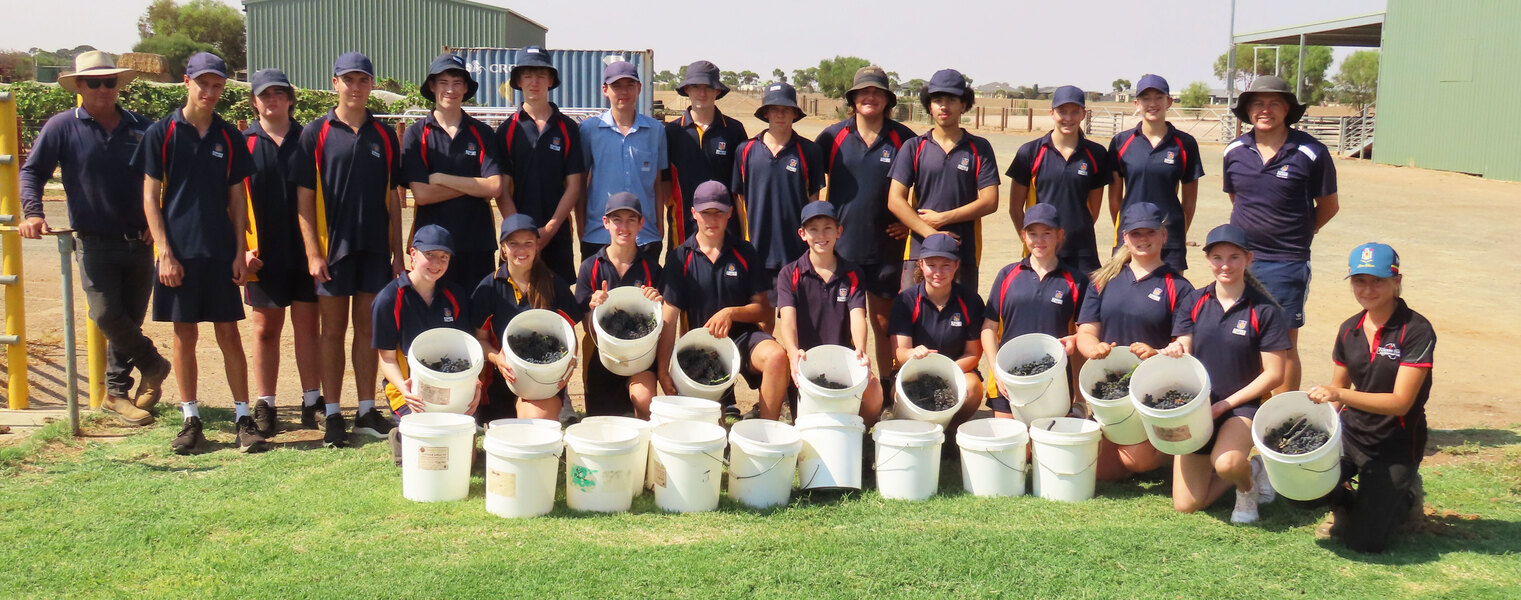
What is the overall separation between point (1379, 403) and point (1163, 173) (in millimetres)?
2307

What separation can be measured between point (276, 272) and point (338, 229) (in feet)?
1.83

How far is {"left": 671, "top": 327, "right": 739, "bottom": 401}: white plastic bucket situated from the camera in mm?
6375

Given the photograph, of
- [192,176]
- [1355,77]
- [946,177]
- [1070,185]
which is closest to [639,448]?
[946,177]

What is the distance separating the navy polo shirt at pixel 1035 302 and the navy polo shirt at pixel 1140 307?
23cm

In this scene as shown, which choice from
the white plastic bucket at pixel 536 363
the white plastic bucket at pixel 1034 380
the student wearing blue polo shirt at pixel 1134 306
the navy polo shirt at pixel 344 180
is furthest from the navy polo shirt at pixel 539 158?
the student wearing blue polo shirt at pixel 1134 306

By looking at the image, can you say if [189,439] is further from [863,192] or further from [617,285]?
[863,192]

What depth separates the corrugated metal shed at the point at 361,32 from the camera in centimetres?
4525

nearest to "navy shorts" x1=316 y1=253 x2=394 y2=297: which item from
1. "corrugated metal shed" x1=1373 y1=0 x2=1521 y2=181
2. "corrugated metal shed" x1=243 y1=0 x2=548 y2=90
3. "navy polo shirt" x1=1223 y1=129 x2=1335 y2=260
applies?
"navy polo shirt" x1=1223 y1=129 x2=1335 y2=260

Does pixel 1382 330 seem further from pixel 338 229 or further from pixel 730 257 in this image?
pixel 338 229

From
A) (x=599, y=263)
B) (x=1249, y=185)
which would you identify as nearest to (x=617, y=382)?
(x=599, y=263)

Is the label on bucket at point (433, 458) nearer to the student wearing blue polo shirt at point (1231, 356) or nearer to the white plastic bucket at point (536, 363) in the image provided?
the white plastic bucket at point (536, 363)

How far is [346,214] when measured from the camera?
270 inches

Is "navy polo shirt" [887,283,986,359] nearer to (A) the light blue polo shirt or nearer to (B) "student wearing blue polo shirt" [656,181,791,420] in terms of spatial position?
(B) "student wearing blue polo shirt" [656,181,791,420]

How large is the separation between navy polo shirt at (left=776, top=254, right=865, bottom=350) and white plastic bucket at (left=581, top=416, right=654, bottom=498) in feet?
4.01
